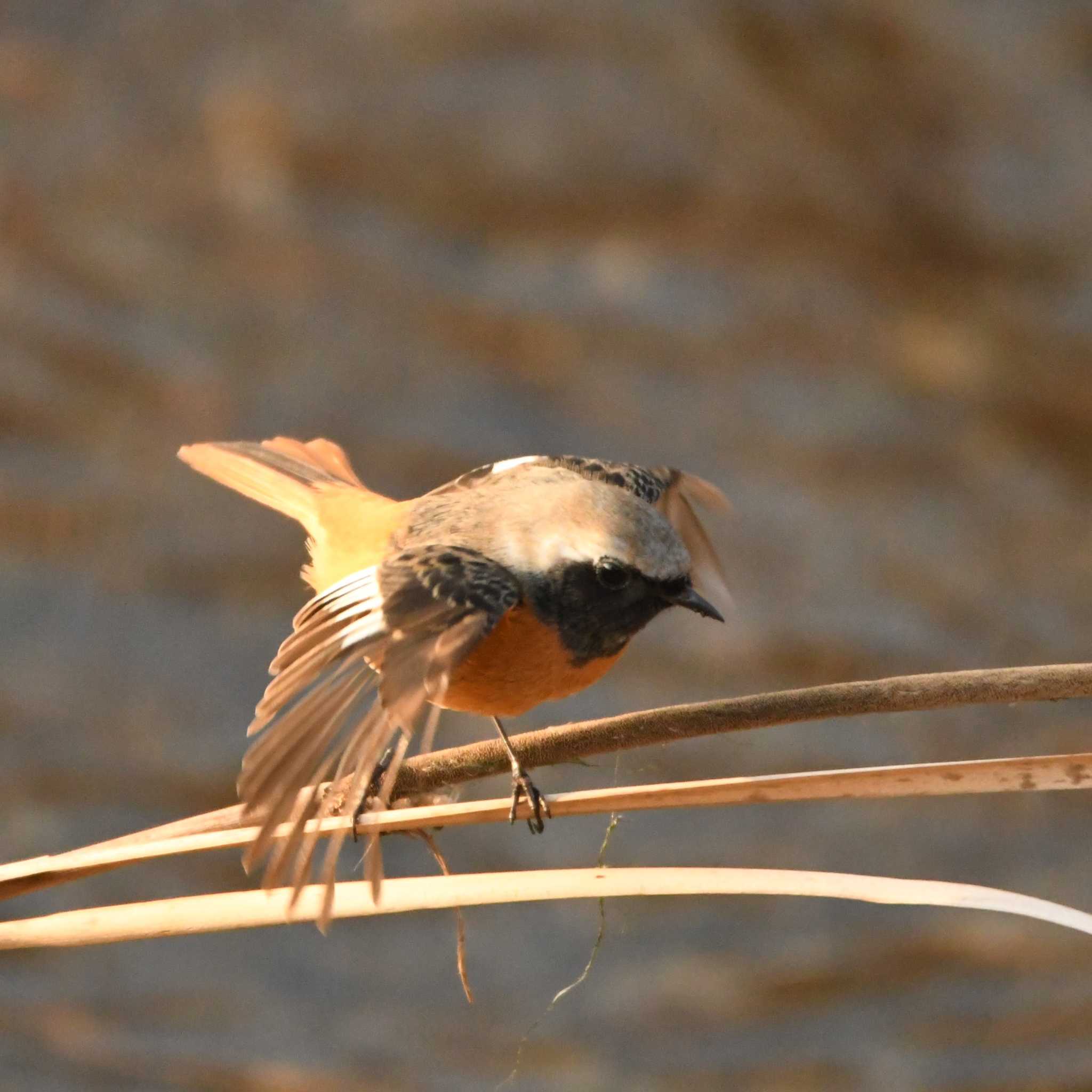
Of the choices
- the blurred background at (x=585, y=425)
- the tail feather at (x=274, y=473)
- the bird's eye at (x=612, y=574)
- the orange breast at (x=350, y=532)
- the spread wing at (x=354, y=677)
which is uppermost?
the blurred background at (x=585, y=425)

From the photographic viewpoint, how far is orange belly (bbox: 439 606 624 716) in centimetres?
185

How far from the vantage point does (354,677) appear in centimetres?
169

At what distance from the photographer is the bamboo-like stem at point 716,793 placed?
152 cm

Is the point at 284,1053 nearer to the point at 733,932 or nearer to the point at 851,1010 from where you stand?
the point at 733,932

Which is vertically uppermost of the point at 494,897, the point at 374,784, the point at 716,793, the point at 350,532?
the point at 350,532

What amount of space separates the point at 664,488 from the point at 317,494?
1.93ft

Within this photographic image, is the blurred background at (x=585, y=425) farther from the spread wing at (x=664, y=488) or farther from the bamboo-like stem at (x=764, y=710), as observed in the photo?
the bamboo-like stem at (x=764, y=710)

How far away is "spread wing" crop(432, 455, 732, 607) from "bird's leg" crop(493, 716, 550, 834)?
406 mm

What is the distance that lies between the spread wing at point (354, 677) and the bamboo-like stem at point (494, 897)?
5 centimetres

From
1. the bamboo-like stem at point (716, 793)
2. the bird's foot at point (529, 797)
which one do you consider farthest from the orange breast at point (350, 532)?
the bamboo-like stem at point (716, 793)

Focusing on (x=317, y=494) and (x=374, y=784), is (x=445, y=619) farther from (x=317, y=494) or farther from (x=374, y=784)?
(x=317, y=494)

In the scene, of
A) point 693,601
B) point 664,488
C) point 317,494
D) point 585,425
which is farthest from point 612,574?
point 585,425

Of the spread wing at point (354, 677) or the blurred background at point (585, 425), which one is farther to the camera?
the blurred background at point (585, 425)

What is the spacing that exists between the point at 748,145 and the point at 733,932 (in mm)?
2369
